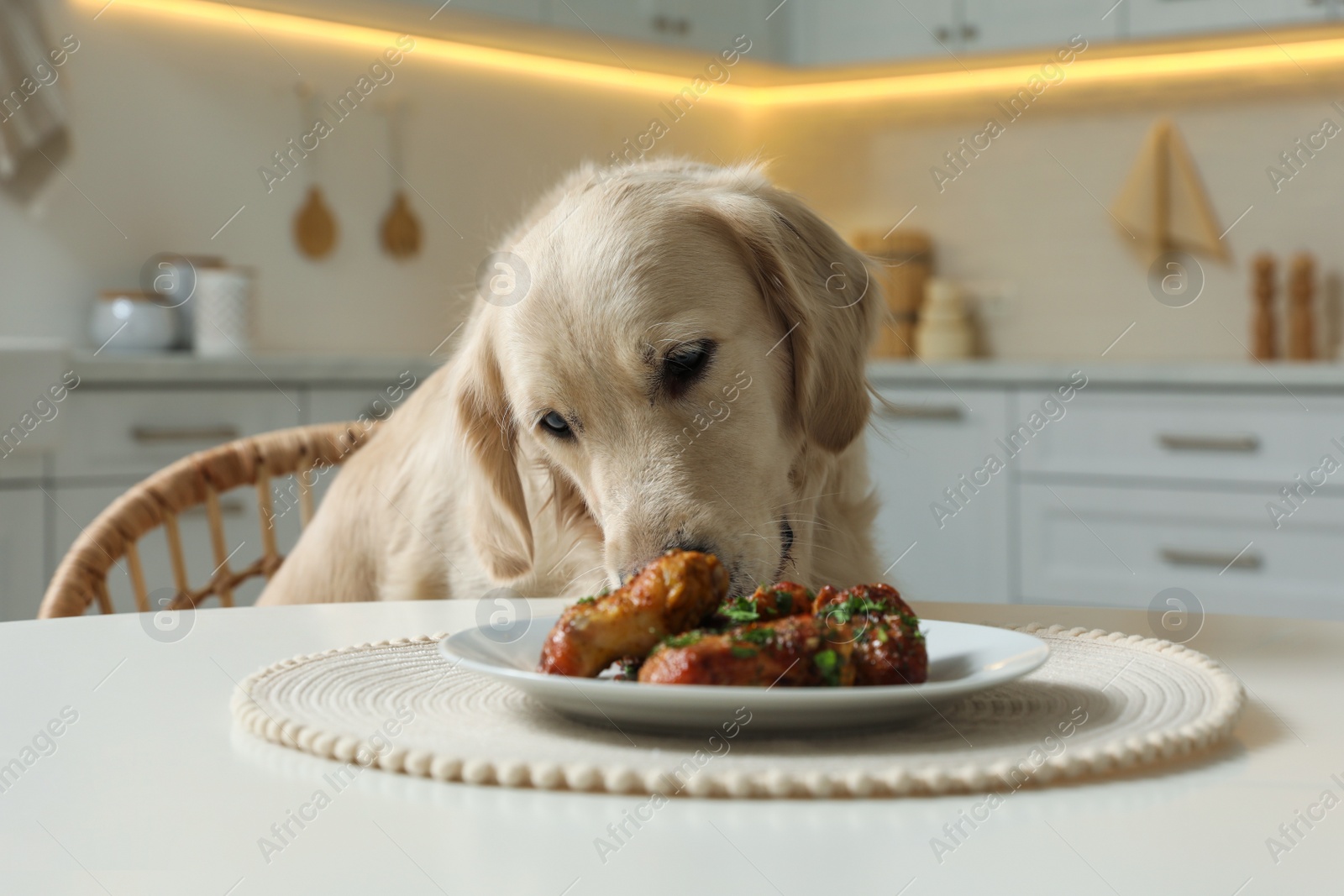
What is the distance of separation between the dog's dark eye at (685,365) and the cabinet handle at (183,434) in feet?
6.79

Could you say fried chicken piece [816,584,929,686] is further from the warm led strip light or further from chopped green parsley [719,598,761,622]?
the warm led strip light

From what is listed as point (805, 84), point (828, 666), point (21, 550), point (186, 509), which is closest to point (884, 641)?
point (828, 666)

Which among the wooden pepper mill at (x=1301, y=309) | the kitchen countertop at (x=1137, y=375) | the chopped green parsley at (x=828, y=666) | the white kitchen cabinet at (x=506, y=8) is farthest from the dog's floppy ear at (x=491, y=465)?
the wooden pepper mill at (x=1301, y=309)

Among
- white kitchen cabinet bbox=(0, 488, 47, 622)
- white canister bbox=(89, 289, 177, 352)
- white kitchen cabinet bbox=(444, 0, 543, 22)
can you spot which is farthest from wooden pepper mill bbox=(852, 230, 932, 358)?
white kitchen cabinet bbox=(0, 488, 47, 622)

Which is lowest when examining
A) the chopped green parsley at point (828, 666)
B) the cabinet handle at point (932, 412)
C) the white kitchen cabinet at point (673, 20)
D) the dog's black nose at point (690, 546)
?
the chopped green parsley at point (828, 666)

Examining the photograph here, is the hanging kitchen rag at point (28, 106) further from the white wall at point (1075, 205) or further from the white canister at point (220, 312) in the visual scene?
the white wall at point (1075, 205)

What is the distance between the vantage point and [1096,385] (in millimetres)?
3531

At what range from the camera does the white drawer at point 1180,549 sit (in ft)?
10.6

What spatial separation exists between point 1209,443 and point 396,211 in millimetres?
2531

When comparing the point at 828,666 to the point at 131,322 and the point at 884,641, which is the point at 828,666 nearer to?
the point at 884,641

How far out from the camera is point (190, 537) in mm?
3051

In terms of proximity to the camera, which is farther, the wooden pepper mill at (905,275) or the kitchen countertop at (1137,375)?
the wooden pepper mill at (905,275)

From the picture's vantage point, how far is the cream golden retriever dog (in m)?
1.30

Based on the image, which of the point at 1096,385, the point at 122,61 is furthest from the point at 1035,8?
the point at 122,61
